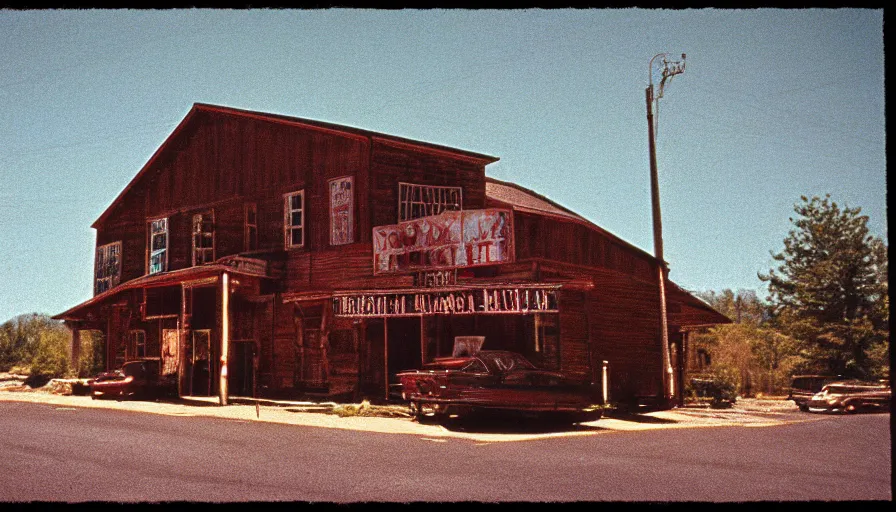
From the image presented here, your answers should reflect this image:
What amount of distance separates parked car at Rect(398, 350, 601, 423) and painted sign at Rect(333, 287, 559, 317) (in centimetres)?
222

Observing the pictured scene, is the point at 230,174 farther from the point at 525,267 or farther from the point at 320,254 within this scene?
the point at 525,267

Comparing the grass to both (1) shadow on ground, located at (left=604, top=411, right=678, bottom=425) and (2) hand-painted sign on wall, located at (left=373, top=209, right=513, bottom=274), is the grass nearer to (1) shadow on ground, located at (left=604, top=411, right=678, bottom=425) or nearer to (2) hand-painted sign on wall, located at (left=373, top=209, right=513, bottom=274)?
(2) hand-painted sign on wall, located at (left=373, top=209, right=513, bottom=274)

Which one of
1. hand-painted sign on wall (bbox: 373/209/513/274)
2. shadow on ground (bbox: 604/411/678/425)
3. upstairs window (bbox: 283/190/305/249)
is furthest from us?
upstairs window (bbox: 283/190/305/249)

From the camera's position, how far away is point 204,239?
28375 millimetres

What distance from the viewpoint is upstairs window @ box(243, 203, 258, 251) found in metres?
26.6

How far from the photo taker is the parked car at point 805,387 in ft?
96.5

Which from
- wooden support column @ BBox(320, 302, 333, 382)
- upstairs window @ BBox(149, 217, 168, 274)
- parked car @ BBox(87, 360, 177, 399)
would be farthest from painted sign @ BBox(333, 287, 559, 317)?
upstairs window @ BBox(149, 217, 168, 274)

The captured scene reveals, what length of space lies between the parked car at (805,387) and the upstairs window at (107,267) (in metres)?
26.6

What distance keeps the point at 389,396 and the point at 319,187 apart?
6.92 m

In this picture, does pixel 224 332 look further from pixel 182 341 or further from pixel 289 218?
pixel 289 218

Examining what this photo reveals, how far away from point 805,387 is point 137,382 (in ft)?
78.1

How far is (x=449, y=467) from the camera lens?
32.6ft

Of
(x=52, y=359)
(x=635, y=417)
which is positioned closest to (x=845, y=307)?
(x=635, y=417)
